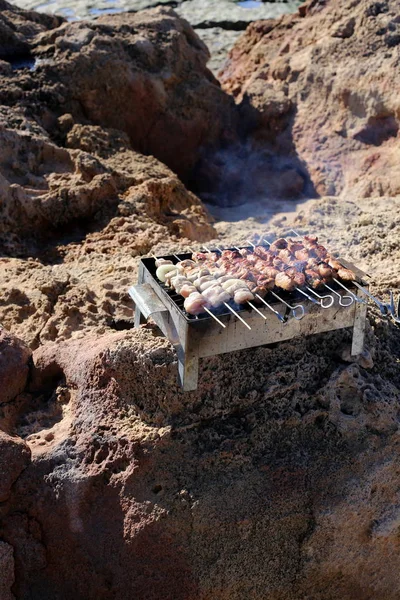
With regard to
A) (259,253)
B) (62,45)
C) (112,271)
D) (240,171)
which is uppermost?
(62,45)

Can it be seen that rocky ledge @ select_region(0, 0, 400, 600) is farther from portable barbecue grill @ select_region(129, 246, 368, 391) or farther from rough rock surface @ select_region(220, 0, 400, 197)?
rough rock surface @ select_region(220, 0, 400, 197)

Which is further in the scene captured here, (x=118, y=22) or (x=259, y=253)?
(x=118, y=22)

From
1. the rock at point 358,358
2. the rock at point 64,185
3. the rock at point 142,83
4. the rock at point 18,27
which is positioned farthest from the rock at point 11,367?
the rock at point 18,27

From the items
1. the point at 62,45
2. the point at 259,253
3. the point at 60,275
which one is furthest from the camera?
the point at 62,45

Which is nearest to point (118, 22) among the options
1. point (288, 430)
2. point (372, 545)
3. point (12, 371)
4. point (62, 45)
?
point (62, 45)

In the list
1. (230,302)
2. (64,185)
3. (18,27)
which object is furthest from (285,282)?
(18,27)

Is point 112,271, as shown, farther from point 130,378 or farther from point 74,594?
A: point 74,594

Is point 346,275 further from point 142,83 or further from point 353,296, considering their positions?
point 142,83
